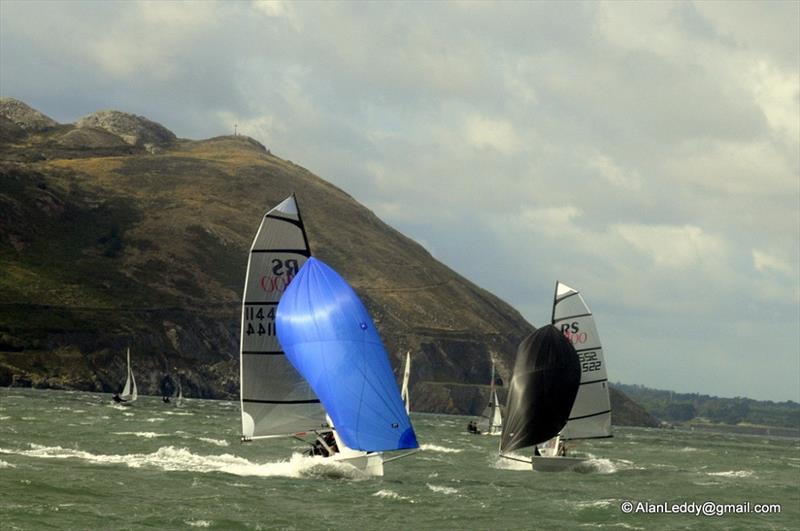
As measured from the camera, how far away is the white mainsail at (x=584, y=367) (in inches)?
2298

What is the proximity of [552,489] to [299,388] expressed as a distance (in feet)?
36.2

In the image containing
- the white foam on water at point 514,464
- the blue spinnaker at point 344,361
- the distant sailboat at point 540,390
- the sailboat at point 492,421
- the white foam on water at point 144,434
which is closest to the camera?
the blue spinnaker at point 344,361

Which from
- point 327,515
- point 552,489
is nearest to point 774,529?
point 552,489

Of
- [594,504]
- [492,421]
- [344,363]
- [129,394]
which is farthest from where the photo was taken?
[129,394]

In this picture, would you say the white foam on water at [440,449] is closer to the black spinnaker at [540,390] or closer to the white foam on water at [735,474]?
the white foam on water at [735,474]

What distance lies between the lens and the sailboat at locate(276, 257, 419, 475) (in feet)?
127

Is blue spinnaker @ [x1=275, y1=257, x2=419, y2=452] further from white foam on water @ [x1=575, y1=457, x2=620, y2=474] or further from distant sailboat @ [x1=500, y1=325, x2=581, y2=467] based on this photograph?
white foam on water @ [x1=575, y1=457, x2=620, y2=474]

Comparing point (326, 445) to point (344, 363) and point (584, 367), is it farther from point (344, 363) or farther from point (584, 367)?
point (584, 367)

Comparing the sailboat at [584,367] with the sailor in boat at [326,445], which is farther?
the sailboat at [584,367]

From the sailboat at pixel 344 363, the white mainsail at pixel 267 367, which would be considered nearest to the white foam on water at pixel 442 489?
the sailboat at pixel 344 363

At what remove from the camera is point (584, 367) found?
193 ft

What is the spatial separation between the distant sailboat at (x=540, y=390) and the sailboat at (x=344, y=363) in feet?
39.3

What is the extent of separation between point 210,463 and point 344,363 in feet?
40.5

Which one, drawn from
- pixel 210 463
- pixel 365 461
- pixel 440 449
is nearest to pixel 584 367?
pixel 440 449
